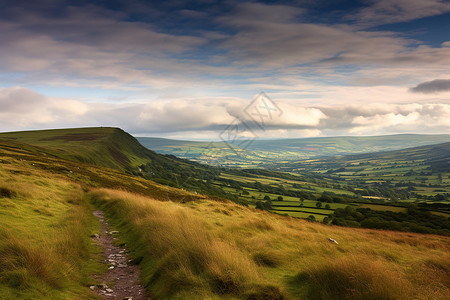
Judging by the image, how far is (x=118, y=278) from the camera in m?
9.84

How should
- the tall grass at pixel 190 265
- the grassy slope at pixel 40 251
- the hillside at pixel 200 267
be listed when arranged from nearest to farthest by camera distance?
the hillside at pixel 200 267, the grassy slope at pixel 40 251, the tall grass at pixel 190 265

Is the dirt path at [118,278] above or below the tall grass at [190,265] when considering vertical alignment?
below

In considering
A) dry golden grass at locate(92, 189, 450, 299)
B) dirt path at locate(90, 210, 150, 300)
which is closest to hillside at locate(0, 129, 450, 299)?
dry golden grass at locate(92, 189, 450, 299)

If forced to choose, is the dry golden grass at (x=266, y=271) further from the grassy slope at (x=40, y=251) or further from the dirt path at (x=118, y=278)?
the grassy slope at (x=40, y=251)

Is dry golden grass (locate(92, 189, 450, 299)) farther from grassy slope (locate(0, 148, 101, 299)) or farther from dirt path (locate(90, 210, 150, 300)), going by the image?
grassy slope (locate(0, 148, 101, 299))

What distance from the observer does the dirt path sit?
27.8ft

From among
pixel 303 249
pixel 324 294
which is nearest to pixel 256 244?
pixel 303 249

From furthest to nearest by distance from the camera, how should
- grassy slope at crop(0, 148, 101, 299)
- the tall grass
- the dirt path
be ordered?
the dirt path → the tall grass → grassy slope at crop(0, 148, 101, 299)

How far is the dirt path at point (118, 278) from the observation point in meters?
8.47

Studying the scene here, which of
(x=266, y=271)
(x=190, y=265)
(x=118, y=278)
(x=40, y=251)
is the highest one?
(x=40, y=251)

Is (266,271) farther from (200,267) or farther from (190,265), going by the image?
(190,265)

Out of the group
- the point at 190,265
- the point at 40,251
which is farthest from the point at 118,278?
the point at 190,265

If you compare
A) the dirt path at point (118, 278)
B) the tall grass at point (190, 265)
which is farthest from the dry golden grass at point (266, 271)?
the dirt path at point (118, 278)

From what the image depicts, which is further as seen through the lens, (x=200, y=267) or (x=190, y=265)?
(x=190, y=265)
